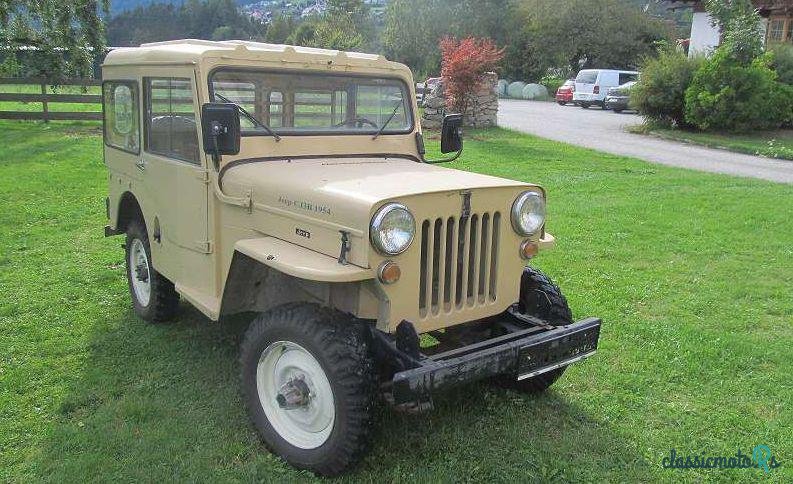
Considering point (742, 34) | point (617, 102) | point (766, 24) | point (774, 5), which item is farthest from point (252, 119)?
point (766, 24)

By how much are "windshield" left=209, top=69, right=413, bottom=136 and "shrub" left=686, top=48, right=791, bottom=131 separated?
16.4 meters

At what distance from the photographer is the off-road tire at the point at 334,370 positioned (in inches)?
129

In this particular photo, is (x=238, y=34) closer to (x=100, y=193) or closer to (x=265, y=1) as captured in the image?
(x=100, y=193)

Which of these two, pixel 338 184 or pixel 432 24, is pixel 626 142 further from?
pixel 432 24

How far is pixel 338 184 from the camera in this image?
145 inches

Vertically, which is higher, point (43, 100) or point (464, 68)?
point (464, 68)

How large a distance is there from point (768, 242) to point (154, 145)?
22.1 ft

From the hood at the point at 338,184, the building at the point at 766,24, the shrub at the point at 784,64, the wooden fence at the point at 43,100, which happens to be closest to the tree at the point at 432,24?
the building at the point at 766,24

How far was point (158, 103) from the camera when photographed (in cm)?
471

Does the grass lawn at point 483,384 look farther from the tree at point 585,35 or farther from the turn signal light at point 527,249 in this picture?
the tree at point 585,35

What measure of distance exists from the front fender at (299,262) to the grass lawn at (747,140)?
1526cm

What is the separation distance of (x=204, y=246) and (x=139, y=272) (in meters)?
1.47

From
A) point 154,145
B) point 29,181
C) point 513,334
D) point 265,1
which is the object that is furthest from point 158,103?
point 265,1

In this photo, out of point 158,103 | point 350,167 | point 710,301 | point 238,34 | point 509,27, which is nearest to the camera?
point 350,167
